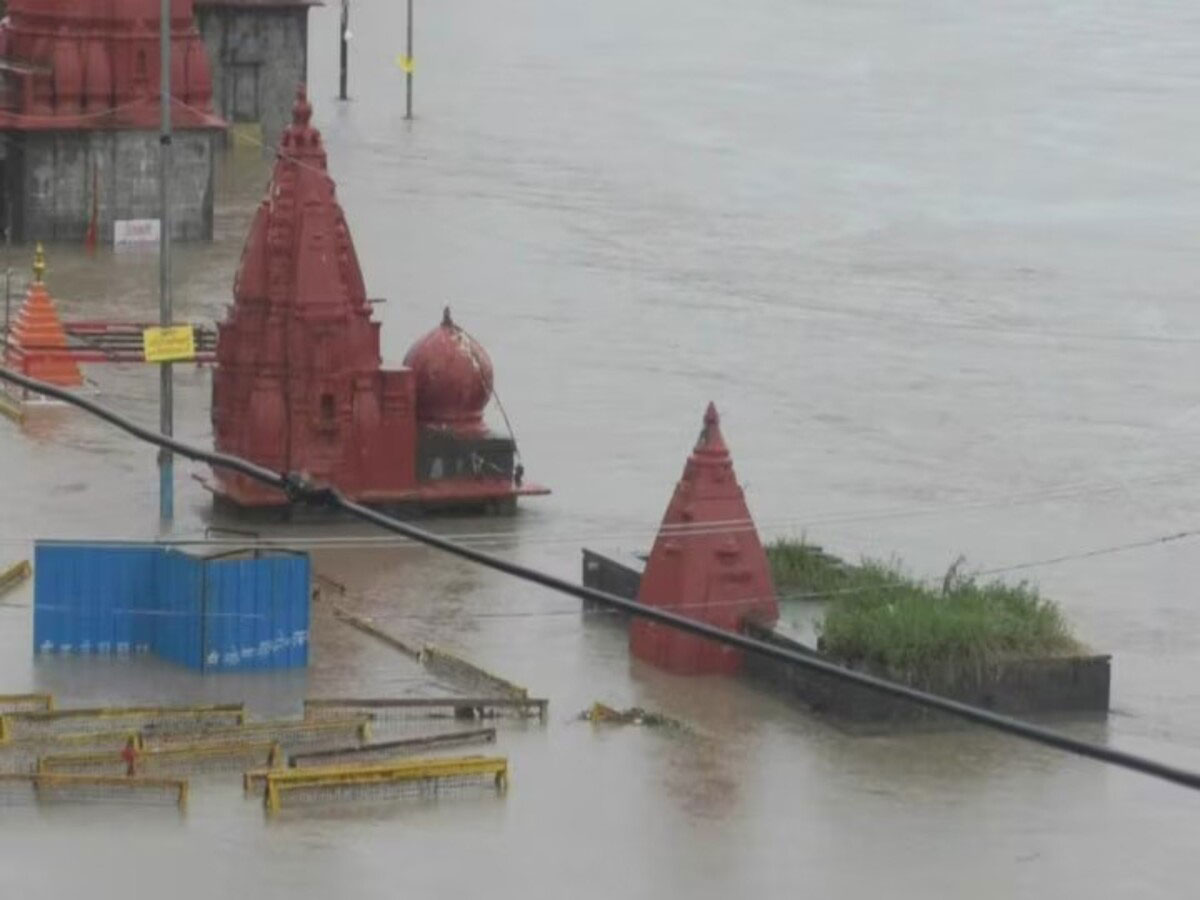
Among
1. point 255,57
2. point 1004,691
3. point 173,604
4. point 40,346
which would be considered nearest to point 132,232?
point 40,346

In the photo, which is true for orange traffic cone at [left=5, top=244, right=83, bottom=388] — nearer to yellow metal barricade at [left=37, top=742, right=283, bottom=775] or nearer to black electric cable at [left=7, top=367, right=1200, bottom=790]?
yellow metal barricade at [left=37, top=742, right=283, bottom=775]

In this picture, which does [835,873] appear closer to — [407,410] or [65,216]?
[407,410]

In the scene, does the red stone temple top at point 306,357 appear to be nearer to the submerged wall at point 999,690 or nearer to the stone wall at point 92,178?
the submerged wall at point 999,690

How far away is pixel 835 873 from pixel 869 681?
30.5 feet

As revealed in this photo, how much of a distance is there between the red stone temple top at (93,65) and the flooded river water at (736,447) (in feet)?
6.31

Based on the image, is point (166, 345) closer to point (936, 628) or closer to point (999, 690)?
point (936, 628)

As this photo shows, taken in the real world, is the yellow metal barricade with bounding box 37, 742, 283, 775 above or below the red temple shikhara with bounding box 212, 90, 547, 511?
below

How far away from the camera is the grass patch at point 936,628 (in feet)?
77.3

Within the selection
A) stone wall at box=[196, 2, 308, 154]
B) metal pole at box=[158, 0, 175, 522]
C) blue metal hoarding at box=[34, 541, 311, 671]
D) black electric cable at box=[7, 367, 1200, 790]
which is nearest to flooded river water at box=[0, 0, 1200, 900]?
blue metal hoarding at box=[34, 541, 311, 671]

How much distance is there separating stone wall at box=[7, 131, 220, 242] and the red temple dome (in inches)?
694

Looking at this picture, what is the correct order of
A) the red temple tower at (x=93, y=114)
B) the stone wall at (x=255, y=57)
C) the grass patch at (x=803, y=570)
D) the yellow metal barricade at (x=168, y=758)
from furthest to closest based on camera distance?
the stone wall at (x=255, y=57)
the red temple tower at (x=93, y=114)
the grass patch at (x=803, y=570)
the yellow metal barricade at (x=168, y=758)

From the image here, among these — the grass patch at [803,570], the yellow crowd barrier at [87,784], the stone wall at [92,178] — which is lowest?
the yellow crowd barrier at [87,784]

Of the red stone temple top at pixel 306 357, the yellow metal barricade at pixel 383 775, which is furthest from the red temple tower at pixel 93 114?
the yellow metal barricade at pixel 383 775

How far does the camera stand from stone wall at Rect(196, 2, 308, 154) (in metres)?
63.2
